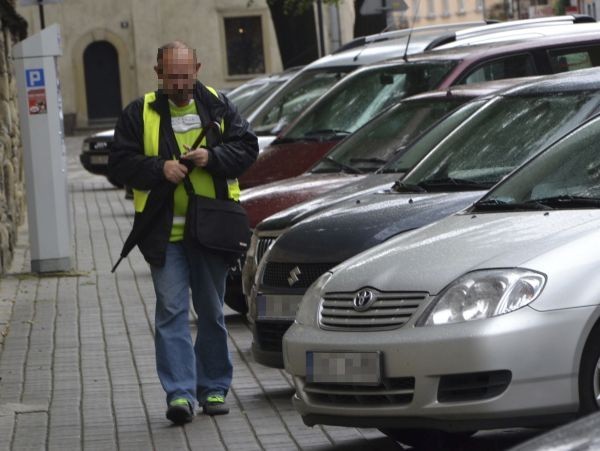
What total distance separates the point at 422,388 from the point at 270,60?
47.4m

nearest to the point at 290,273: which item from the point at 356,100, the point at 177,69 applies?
the point at 177,69

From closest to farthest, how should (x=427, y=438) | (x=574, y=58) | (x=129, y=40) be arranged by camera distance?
(x=427, y=438)
(x=574, y=58)
(x=129, y=40)

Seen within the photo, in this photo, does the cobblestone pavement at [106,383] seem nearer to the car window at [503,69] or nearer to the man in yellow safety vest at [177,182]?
→ the man in yellow safety vest at [177,182]

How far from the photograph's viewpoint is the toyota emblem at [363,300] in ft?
20.8

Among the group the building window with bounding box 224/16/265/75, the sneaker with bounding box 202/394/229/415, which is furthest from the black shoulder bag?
the building window with bounding box 224/16/265/75

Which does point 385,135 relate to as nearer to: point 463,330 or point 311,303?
point 311,303

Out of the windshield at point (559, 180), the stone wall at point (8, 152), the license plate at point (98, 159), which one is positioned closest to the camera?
the windshield at point (559, 180)

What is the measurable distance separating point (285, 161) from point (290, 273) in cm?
511

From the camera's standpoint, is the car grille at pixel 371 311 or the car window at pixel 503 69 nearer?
the car grille at pixel 371 311

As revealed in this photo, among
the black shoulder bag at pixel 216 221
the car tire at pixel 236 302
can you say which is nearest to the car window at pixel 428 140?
the car tire at pixel 236 302

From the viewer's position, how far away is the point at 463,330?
5957 mm

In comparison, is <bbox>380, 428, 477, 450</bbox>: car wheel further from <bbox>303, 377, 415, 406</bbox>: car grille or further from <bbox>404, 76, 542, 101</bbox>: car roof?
<bbox>404, 76, 542, 101</bbox>: car roof

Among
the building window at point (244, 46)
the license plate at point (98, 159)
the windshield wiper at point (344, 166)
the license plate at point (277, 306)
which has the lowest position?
the building window at point (244, 46)

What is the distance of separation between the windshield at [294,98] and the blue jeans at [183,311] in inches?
318
